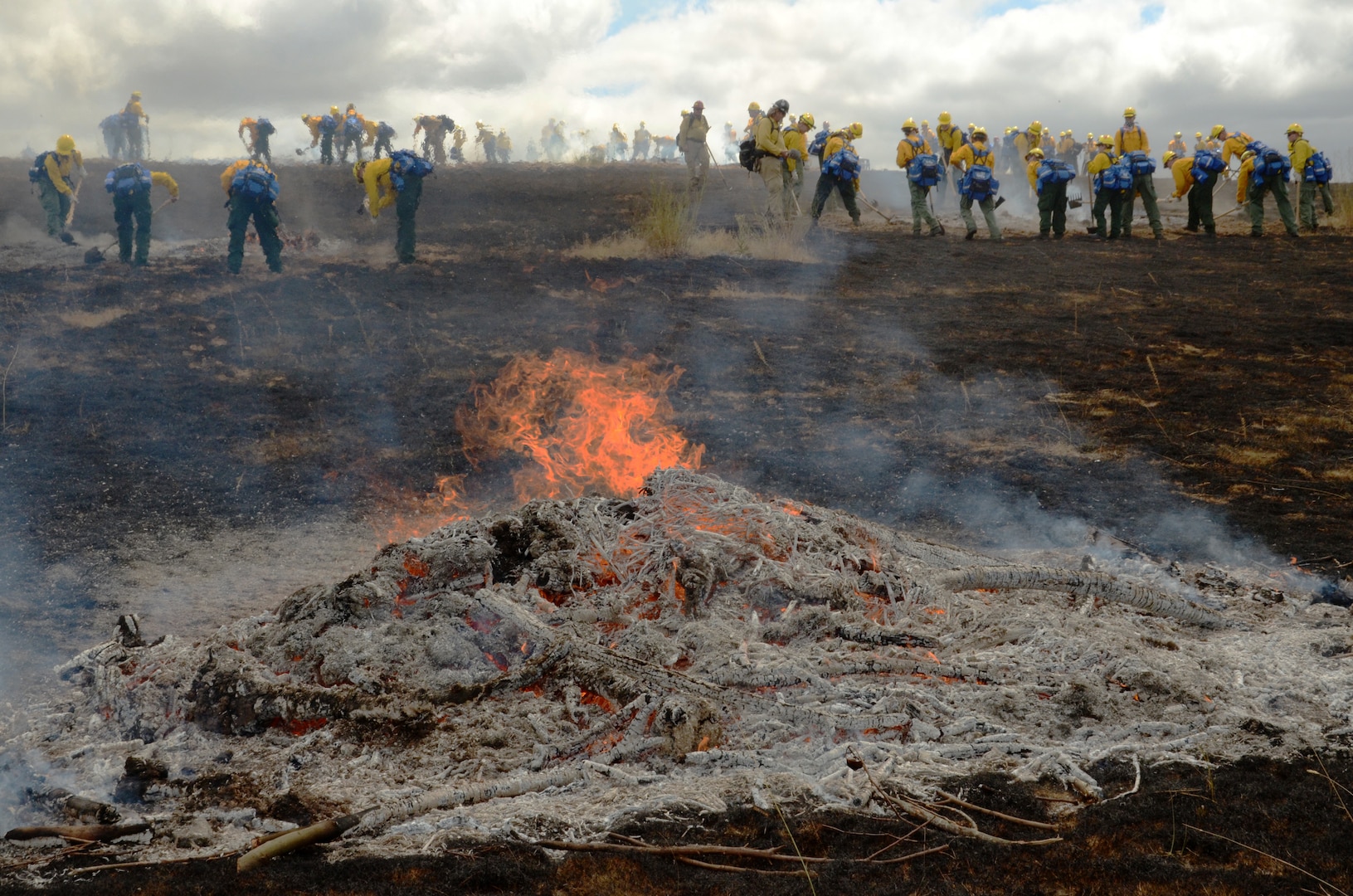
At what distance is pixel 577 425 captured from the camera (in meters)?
9.47

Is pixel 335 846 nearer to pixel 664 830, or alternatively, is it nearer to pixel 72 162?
pixel 664 830

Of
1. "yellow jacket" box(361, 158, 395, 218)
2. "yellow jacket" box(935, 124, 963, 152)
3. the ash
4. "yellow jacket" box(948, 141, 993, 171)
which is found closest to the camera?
the ash

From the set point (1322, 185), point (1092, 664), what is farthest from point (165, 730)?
point (1322, 185)

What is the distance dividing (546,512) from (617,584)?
2.36 feet

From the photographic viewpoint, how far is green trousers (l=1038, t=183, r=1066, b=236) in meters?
17.1

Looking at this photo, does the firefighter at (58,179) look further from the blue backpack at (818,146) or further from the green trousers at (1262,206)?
the green trousers at (1262,206)

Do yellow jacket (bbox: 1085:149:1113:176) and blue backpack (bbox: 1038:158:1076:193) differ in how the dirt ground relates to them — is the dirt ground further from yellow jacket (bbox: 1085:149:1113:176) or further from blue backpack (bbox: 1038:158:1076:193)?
yellow jacket (bbox: 1085:149:1113:176)

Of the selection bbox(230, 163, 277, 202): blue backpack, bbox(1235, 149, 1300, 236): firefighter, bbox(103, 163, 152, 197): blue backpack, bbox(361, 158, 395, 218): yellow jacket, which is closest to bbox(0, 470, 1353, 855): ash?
bbox(230, 163, 277, 202): blue backpack

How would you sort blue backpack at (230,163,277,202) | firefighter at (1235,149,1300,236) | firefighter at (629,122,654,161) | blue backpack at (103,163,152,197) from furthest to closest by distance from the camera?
Answer: firefighter at (629,122,654,161) → firefighter at (1235,149,1300,236) → blue backpack at (103,163,152,197) → blue backpack at (230,163,277,202)

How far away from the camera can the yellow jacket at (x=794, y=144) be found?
→ 17016mm

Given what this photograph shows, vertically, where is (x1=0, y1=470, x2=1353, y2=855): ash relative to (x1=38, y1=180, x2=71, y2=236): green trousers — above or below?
below

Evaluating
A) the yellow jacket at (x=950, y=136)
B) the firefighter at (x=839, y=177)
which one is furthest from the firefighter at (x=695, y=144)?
the yellow jacket at (x=950, y=136)

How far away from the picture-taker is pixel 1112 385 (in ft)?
33.4

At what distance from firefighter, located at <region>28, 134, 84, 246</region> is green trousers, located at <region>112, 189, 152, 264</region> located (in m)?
2.41
